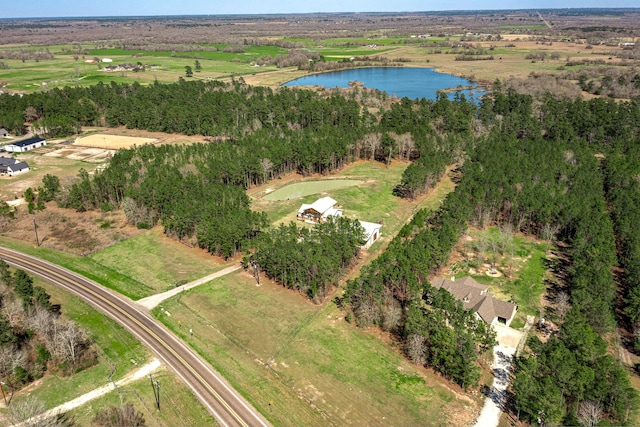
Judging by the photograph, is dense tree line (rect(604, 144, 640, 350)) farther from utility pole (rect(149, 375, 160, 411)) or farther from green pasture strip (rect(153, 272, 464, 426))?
utility pole (rect(149, 375, 160, 411))

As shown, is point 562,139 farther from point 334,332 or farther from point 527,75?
point 527,75

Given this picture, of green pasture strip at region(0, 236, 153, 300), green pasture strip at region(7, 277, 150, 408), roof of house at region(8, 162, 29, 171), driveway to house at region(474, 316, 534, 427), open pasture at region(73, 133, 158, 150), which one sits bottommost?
driveway to house at region(474, 316, 534, 427)

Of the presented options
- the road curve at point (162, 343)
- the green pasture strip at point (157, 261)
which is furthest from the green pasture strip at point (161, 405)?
the green pasture strip at point (157, 261)

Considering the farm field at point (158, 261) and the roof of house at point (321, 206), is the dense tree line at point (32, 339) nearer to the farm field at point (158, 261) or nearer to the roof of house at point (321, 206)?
the farm field at point (158, 261)

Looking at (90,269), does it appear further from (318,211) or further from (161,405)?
(318,211)

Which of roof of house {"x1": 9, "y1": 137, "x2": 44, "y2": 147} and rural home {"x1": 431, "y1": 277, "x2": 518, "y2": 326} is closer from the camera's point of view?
rural home {"x1": 431, "y1": 277, "x2": 518, "y2": 326}

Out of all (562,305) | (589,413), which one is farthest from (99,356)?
(562,305)

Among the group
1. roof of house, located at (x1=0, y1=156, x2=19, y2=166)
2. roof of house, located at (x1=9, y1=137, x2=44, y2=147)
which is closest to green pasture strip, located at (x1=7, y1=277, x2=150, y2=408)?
roof of house, located at (x1=0, y1=156, x2=19, y2=166)

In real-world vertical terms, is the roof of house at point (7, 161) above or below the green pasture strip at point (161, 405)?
above
